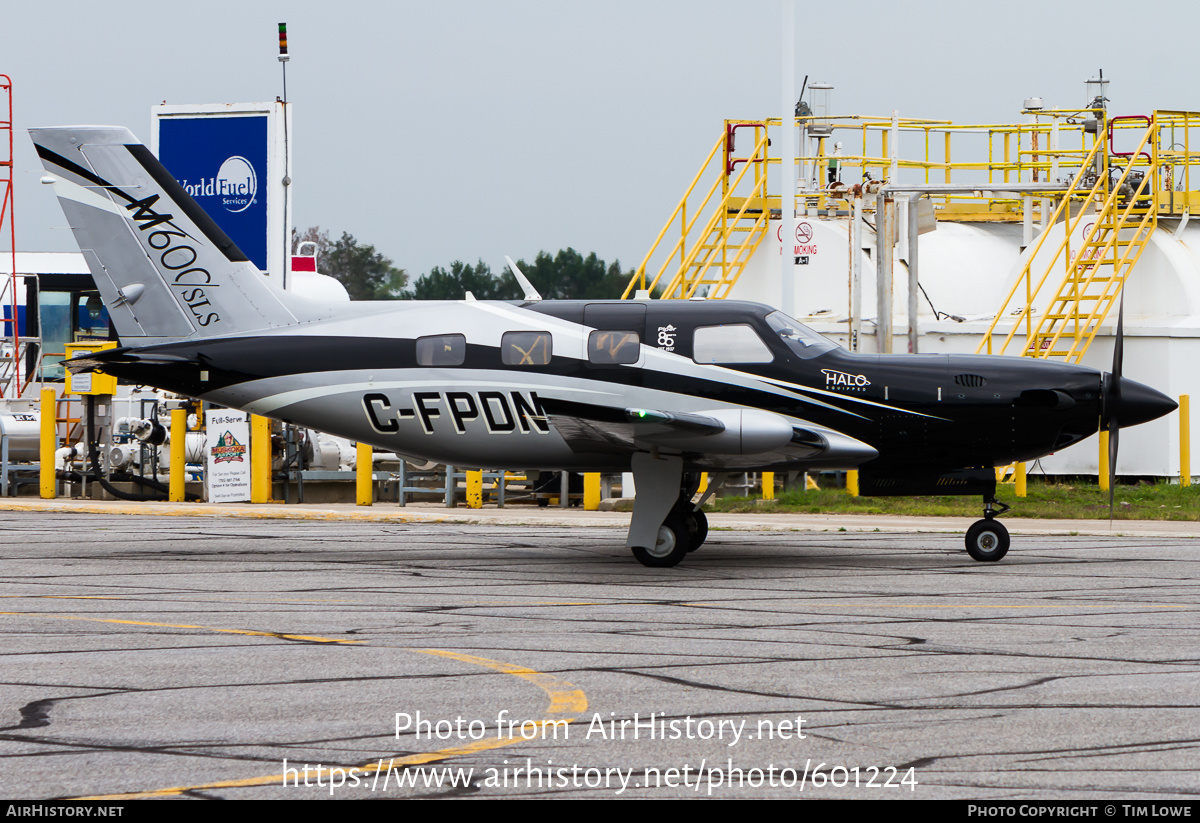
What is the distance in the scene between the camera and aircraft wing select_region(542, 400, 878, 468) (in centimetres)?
1300

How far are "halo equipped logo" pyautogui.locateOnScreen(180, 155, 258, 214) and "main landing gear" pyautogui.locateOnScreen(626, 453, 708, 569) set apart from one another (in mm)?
15497

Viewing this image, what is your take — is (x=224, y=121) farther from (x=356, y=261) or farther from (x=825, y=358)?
(x=356, y=261)

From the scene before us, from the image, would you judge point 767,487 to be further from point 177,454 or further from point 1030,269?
point 177,454

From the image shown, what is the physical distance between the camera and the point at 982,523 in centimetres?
1441

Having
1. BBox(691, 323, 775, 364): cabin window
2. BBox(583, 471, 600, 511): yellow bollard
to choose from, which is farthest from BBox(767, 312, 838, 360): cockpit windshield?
BBox(583, 471, 600, 511): yellow bollard

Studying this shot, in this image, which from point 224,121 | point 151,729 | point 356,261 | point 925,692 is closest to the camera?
point 151,729

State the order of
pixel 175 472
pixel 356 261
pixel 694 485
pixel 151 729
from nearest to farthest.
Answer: pixel 151 729 → pixel 694 485 → pixel 175 472 → pixel 356 261

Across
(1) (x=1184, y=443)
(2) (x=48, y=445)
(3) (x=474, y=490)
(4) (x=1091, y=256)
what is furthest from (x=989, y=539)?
(2) (x=48, y=445)

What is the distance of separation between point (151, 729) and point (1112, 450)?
10.6 metres

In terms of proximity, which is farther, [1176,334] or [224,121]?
[224,121]

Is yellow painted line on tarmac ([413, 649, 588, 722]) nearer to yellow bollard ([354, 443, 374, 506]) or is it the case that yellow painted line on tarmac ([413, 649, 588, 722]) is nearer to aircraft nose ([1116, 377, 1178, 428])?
aircraft nose ([1116, 377, 1178, 428])

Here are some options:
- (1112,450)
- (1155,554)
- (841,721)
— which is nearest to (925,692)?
(841,721)

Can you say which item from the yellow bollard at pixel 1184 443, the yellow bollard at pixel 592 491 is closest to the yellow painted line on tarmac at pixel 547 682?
the yellow bollard at pixel 592 491

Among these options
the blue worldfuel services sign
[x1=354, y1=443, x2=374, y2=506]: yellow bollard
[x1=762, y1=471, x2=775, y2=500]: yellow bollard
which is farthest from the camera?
the blue worldfuel services sign
